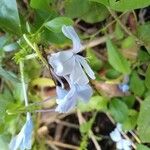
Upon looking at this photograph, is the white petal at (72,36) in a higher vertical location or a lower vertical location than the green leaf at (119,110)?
higher

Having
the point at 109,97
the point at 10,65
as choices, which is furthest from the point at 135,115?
the point at 10,65

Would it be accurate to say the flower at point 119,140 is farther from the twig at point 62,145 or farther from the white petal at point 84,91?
the white petal at point 84,91

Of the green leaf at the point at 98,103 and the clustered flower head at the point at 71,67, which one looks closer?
the clustered flower head at the point at 71,67

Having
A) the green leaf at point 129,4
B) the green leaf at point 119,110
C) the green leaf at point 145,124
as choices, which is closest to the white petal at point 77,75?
the green leaf at point 129,4

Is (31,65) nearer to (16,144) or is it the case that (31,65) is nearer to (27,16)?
(27,16)

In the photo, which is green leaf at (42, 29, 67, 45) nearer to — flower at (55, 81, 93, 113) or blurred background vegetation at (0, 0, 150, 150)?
blurred background vegetation at (0, 0, 150, 150)

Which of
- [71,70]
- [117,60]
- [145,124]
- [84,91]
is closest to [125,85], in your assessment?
[117,60]

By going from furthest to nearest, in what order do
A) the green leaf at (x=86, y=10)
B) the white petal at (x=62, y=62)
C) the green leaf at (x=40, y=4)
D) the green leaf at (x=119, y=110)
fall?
the green leaf at (x=119, y=110) < the green leaf at (x=86, y=10) < the green leaf at (x=40, y=4) < the white petal at (x=62, y=62)

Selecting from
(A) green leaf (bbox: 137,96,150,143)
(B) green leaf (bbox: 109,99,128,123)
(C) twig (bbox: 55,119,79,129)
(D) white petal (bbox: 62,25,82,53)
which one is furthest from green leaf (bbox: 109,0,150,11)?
(C) twig (bbox: 55,119,79,129)
